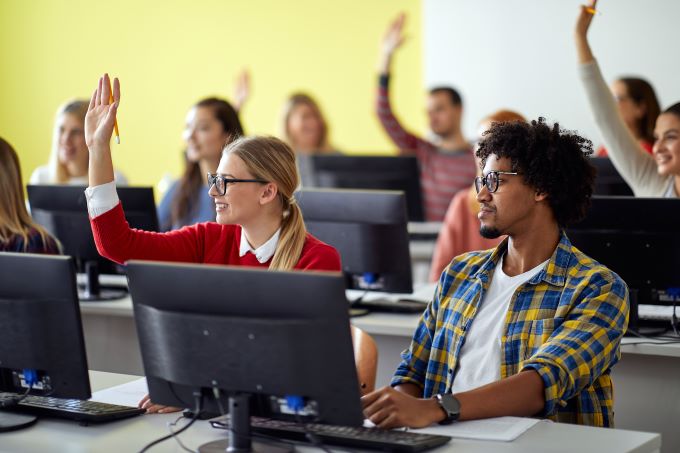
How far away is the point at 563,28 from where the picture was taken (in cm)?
608

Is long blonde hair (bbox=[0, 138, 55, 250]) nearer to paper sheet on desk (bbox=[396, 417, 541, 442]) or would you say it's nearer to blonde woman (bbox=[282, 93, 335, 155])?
paper sheet on desk (bbox=[396, 417, 541, 442])

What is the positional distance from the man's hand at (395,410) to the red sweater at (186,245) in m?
0.61

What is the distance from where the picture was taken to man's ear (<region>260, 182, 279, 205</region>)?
8.80 ft

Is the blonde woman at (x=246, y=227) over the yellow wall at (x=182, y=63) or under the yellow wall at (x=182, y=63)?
under

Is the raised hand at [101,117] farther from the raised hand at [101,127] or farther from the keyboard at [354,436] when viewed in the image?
the keyboard at [354,436]

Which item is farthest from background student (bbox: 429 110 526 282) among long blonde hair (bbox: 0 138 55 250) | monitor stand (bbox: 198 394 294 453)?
monitor stand (bbox: 198 394 294 453)

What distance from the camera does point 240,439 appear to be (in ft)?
6.34

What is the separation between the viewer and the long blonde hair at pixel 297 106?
6504 millimetres

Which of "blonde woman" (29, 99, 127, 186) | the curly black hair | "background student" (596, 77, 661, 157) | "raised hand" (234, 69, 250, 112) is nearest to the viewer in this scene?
the curly black hair

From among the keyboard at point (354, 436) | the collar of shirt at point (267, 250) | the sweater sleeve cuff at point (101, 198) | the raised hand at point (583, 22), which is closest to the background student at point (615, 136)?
the raised hand at point (583, 22)

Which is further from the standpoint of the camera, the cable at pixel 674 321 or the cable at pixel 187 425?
the cable at pixel 674 321

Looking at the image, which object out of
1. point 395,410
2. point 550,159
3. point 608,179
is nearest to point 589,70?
point 608,179

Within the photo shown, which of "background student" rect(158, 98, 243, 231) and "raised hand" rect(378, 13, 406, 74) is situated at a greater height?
"raised hand" rect(378, 13, 406, 74)

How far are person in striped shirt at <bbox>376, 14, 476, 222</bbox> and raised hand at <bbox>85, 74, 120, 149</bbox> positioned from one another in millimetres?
3137
